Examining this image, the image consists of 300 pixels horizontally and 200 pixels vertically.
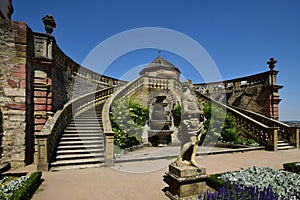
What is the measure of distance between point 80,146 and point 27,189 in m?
4.00

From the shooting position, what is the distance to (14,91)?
707 cm

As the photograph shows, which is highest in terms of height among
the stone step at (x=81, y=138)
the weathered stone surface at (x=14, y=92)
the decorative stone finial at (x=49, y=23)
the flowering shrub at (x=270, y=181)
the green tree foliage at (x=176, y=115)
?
the decorative stone finial at (x=49, y=23)

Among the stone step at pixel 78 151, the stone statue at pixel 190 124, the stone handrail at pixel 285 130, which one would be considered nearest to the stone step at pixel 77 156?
the stone step at pixel 78 151

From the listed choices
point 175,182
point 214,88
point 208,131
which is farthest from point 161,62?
point 175,182

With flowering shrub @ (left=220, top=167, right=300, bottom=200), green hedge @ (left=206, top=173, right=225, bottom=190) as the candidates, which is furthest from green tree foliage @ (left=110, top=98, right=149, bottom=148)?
flowering shrub @ (left=220, top=167, right=300, bottom=200)

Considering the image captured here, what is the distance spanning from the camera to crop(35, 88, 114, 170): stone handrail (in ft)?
21.1

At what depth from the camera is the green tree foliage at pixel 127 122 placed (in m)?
10.0

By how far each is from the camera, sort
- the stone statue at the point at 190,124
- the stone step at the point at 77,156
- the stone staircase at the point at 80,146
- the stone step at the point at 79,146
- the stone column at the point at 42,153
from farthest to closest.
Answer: the stone step at the point at 79,146 < the stone step at the point at 77,156 < the stone staircase at the point at 80,146 < the stone column at the point at 42,153 < the stone statue at the point at 190,124

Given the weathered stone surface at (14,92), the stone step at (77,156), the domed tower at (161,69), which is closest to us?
the weathered stone surface at (14,92)

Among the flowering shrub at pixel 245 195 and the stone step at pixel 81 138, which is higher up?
the stone step at pixel 81 138

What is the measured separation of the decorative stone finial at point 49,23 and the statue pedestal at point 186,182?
8319mm

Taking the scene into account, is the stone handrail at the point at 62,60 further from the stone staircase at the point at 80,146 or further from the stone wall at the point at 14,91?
the stone staircase at the point at 80,146

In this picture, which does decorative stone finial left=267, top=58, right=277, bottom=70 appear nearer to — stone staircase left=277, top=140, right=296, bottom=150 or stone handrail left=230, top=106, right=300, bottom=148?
stone handrail left=230, top=106, right=300, bottom=148

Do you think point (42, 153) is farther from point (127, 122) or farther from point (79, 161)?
point (127, 122)
